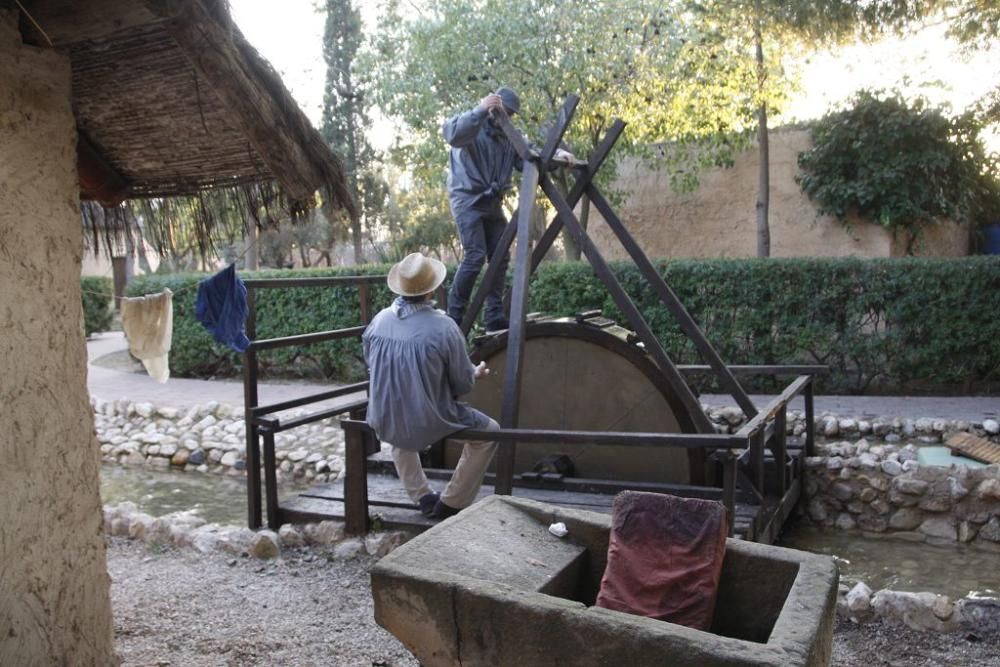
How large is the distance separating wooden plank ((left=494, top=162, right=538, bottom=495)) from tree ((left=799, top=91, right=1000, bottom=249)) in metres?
10.1

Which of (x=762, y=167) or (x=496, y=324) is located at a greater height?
(x=762, y=167)

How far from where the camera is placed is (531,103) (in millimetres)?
14375

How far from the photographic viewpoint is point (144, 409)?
38.5ft

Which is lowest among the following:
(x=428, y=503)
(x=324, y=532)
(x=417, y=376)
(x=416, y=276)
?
(x=324, y=532)

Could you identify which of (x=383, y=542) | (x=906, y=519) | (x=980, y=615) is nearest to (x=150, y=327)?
(x=383, y=542)

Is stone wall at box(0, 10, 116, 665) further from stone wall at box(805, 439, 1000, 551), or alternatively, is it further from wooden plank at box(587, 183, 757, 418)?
stone wall at box(805, 439, 1000, 551)

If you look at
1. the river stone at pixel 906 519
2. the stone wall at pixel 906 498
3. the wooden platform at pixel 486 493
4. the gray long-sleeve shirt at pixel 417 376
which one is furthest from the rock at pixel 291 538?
the river stone at pixel 906 519

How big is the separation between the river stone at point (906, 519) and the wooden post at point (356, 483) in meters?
4.01

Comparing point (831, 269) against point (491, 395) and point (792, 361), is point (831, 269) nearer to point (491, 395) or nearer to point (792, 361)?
point (792, 361)

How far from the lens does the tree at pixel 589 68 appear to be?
45.1 feet

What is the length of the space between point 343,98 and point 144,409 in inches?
652

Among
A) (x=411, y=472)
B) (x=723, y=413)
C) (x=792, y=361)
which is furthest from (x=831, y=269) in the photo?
(x=411, y=472)

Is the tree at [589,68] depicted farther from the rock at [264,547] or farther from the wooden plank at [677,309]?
the rock at [264,547]

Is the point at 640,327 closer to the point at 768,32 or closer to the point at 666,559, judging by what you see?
the point at 666,559
